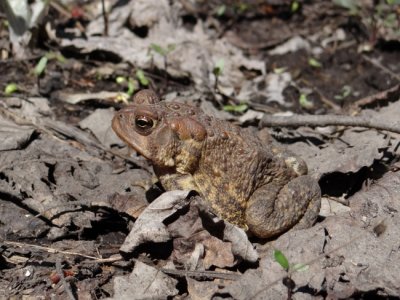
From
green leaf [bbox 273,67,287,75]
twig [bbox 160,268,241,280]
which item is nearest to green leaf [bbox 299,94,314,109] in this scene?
green leaf [bbox 273,67,287,75]

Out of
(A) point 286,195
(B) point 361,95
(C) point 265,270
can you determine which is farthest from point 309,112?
(C) point 265,270

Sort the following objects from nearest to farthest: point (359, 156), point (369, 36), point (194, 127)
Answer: point (194, 127), point (359, 156), point (369, 36)

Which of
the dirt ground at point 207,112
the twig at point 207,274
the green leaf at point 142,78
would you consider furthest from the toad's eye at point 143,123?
the green leaf at point 142,78

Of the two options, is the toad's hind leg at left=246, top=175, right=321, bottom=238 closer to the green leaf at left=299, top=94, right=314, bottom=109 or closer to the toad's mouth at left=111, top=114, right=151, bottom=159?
the toad's mouth at left=111, top=114, right=151, bottom=159

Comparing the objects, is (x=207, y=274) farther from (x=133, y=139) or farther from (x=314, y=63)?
(x=314, y=63)

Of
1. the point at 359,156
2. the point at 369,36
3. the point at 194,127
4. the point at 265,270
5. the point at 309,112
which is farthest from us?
the point at 369,36

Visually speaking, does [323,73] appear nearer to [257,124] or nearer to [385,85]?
[385,85]

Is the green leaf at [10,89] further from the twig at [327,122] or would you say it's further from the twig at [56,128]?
the twig at [327,122]
